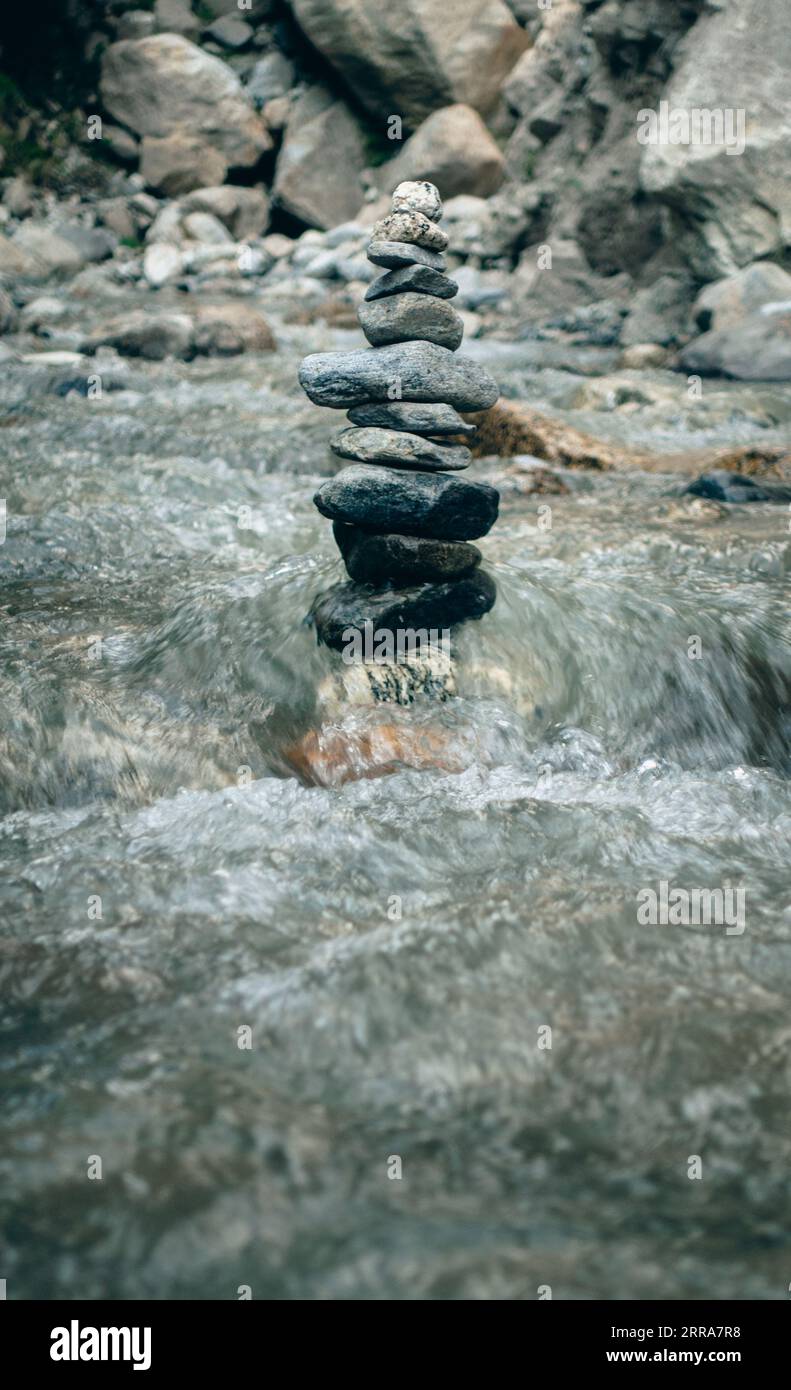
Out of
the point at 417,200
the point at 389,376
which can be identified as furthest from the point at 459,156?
the point at 389,376

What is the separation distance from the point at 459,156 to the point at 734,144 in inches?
395

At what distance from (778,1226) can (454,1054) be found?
927 mm

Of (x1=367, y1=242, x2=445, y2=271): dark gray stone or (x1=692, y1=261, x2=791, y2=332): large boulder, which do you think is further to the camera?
(x1=692, y1=261, x2=791, y2=332): large boulder

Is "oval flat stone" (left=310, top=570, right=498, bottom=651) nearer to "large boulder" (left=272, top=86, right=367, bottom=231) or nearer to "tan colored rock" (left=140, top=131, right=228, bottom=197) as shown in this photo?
"large boulder" (left=272, top=86, right=367, bottom=231)

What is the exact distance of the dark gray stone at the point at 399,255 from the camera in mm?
5121

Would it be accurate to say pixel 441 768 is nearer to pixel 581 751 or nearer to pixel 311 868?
pixel 581 751

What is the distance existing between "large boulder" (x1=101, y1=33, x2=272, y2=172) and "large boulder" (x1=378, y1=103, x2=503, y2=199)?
5.22 m

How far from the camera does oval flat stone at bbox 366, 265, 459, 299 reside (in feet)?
16.9

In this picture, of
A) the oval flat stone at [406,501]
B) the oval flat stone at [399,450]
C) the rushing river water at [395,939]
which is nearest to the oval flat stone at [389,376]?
the oval flat stone at [399,450]

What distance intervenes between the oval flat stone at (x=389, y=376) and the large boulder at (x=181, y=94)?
2506cm

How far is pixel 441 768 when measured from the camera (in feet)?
16.1

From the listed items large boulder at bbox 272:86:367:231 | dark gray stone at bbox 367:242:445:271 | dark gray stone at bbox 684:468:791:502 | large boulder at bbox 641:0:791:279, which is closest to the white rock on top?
dark gray stone at bbox 367:242:445:271

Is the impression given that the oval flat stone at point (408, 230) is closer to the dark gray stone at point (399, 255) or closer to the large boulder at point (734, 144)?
the dark gray stone at point (399, 255)

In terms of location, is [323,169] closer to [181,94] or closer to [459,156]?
[181,94]
